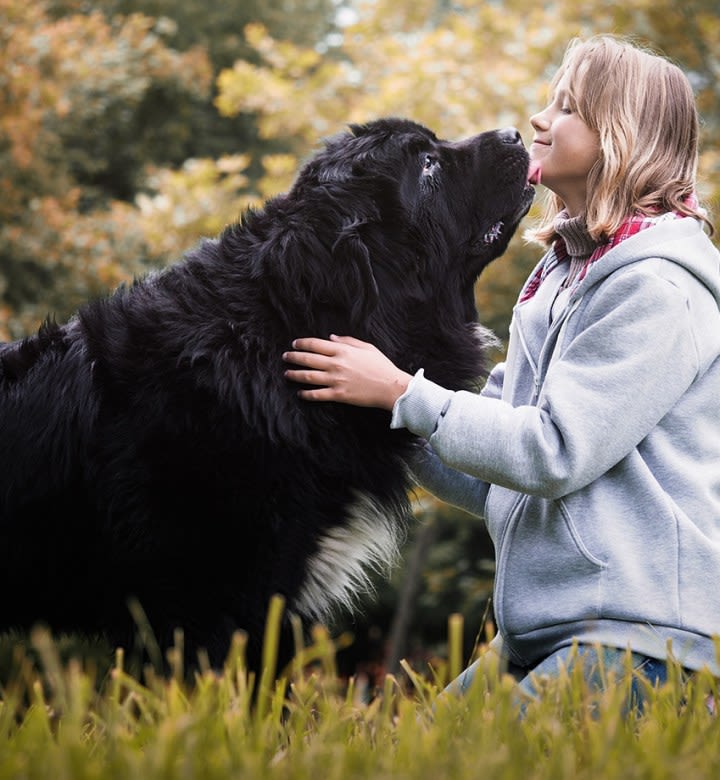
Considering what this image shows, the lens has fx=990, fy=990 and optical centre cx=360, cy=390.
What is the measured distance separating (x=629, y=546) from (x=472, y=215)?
103cm

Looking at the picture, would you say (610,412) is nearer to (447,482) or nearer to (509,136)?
(447,482)

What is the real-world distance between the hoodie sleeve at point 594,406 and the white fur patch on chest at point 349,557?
0.43m

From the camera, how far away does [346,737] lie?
170cm

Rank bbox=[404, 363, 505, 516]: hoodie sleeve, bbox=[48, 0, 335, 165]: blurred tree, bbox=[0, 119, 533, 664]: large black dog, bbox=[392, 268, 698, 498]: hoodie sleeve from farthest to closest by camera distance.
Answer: bbox=[48, 0, 335, 165]: blurred tree → bbox=[404, 363, 505, 516]: hoodie sleeve → bbox=[0, 119, 533, 664]: large black dog → bbox=[392, 268, 698, 498]: hoodie sleeve

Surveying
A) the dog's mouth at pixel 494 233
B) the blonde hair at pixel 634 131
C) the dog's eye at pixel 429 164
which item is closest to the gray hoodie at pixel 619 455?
the blonde hair at pixel 634 131

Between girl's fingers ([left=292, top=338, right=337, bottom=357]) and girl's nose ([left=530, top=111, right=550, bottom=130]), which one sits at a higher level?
girl's nose ([left=530, top=111, right=550, bottom=130])

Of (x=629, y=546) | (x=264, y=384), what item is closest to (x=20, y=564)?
(x=264, y=384)

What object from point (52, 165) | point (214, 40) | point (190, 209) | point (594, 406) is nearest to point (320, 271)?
point (594, 406)

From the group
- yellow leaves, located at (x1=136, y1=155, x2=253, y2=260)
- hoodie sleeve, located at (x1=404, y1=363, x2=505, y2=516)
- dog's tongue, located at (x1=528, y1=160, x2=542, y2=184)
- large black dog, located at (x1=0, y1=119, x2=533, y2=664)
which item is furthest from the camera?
yellow leaves, located at (x1=136, y1=155, x2=253, y2=260)

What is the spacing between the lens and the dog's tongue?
8.41 feet

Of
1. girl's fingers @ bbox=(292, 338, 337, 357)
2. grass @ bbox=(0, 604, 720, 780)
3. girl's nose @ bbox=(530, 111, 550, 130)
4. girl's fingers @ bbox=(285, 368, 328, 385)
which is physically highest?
girl's nose @ bbox=(530, 111, 550, 130)

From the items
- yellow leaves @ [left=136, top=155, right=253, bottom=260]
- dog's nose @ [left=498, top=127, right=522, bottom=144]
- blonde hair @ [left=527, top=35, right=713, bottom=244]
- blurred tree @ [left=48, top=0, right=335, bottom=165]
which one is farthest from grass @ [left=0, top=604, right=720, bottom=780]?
blurred tree @ [left=48, top=0, right=335, bottom=165]

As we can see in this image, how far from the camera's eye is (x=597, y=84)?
2451 millimetres

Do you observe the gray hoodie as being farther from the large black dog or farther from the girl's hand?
the large black dog
